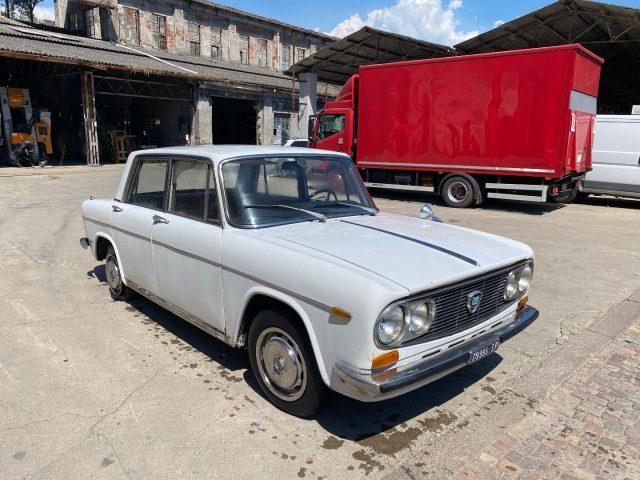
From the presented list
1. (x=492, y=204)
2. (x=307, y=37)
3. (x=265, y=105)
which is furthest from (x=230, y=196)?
(x=307, y=37)

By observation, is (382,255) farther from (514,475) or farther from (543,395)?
(543,395)

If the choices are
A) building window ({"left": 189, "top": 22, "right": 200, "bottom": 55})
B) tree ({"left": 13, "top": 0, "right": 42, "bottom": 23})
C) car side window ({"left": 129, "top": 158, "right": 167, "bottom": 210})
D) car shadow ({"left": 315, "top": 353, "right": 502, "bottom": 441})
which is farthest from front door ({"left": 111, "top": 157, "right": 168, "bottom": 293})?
tree ({"left": 13, "top": 0, "right": 42, "bottom": 23})

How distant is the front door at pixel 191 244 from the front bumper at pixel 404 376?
1.24m

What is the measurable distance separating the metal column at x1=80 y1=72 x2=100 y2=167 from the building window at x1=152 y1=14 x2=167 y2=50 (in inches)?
348

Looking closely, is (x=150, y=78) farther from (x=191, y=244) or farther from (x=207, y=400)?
(x=207, y=400)

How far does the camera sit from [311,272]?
2.69m

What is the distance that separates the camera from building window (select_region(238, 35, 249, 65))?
34.4 m

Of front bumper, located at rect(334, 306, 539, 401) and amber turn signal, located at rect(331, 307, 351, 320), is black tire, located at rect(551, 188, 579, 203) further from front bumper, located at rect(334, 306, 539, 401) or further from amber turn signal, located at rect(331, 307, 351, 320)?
amber turn signal, located at rect(331, 307, 351, 320)

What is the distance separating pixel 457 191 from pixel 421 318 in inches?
421

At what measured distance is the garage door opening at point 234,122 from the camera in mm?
32688

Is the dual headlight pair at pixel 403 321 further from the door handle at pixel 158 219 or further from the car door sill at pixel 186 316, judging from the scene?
the door handle at pixel 158 219

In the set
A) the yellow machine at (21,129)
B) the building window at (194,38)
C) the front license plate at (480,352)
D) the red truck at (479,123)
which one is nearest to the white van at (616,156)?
the red truck at (479,123)

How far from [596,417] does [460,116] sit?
10.0 meters

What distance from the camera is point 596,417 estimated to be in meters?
3.15
